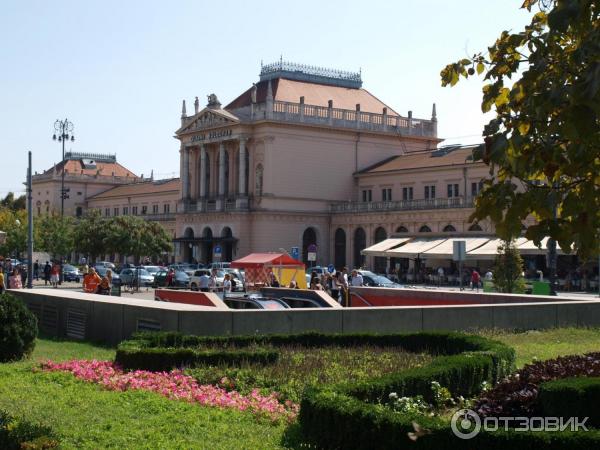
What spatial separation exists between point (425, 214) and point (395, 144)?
19026mm

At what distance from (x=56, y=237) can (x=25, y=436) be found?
7070 centimetres

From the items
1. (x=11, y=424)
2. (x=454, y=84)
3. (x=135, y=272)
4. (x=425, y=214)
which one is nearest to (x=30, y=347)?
(x=11, y=424)

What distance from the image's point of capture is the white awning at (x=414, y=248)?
68.6 meters

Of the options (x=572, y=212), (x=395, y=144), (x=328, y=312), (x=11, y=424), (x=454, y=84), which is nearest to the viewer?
(x=572, y=212)

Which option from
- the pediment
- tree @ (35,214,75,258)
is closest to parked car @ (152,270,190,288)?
tree @ (35,214,75,258)

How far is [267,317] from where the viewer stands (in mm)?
20375

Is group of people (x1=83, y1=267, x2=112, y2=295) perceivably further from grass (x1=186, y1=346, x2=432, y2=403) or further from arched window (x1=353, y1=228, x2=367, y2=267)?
arched window (x1=353, y1=228, x2=367, y2=267)

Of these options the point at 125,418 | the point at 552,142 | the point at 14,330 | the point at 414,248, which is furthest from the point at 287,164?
the point at 552,142

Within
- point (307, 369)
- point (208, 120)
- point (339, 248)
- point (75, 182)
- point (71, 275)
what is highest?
point (208, 120)

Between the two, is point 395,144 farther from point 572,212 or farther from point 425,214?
point 572,212

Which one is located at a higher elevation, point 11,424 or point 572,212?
point 572,212

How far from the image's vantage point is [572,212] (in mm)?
6957

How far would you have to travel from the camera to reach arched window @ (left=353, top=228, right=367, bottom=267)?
84250mm

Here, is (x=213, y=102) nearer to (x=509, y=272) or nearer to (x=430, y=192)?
(x=430, y=192)
